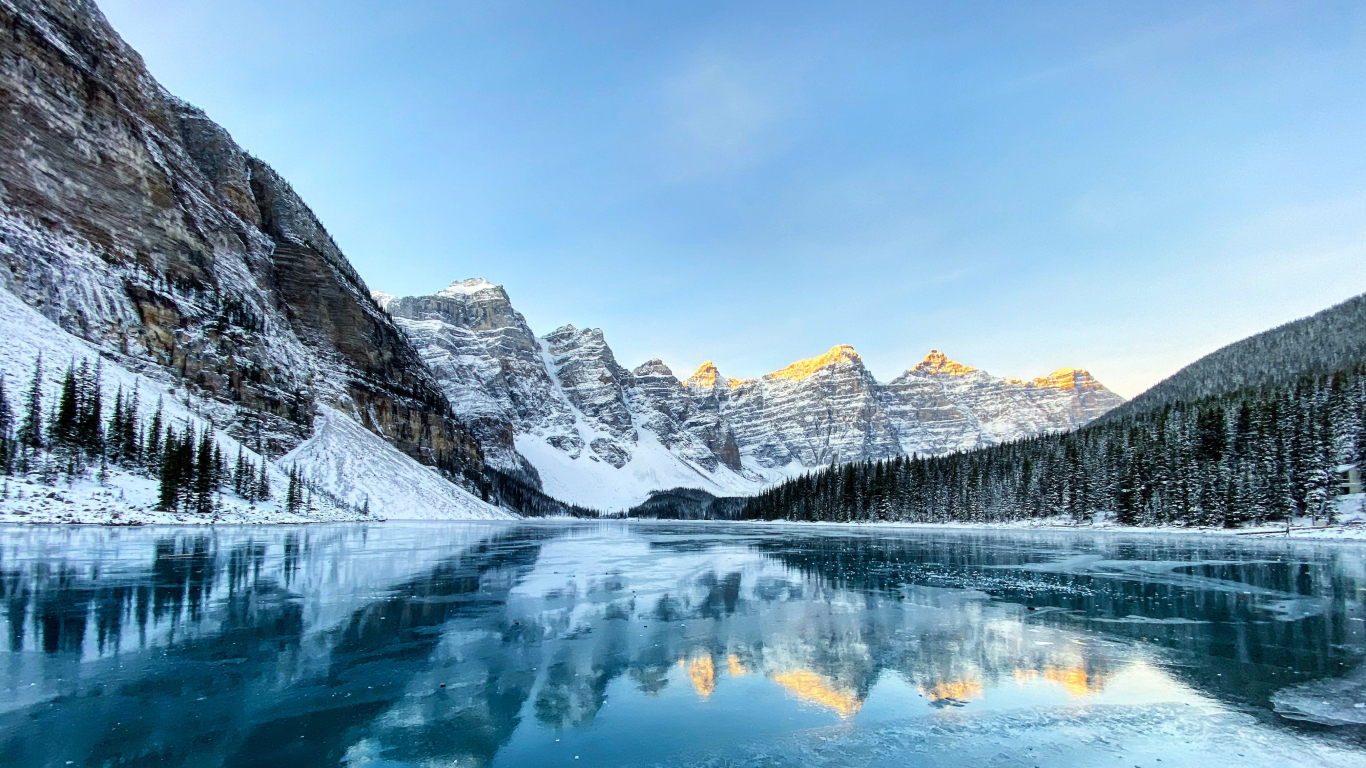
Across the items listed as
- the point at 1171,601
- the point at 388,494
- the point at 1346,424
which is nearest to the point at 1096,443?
the point at 1346,424

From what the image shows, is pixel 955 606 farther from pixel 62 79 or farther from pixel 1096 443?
pixel 62 79

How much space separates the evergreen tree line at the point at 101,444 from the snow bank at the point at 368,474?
22491 millimetres

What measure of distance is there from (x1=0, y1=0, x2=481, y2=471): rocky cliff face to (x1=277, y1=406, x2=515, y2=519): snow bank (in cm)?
389

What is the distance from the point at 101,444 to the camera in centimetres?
5478

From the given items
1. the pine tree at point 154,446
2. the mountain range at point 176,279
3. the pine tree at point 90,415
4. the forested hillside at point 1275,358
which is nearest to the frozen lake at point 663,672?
the pine tree at point 90,415

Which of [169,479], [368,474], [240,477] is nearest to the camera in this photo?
[169,479]

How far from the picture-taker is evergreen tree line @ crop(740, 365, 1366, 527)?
6122cm

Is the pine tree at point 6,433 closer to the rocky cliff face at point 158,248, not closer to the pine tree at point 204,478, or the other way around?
the pine tree at point 204,478

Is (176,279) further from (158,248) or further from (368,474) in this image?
(368,474)

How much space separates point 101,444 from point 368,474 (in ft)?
147

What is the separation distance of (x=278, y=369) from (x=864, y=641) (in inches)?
4324

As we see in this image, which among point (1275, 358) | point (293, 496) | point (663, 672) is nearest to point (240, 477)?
point (293, 496)

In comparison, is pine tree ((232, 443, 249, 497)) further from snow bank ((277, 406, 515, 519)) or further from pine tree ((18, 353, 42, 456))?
pine tree ((18, 353, 42, 456))

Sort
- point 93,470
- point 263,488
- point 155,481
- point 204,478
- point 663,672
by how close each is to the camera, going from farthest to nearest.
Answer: point 263,488
point 204,478
point 155,481
point 93,470
point 663,672
